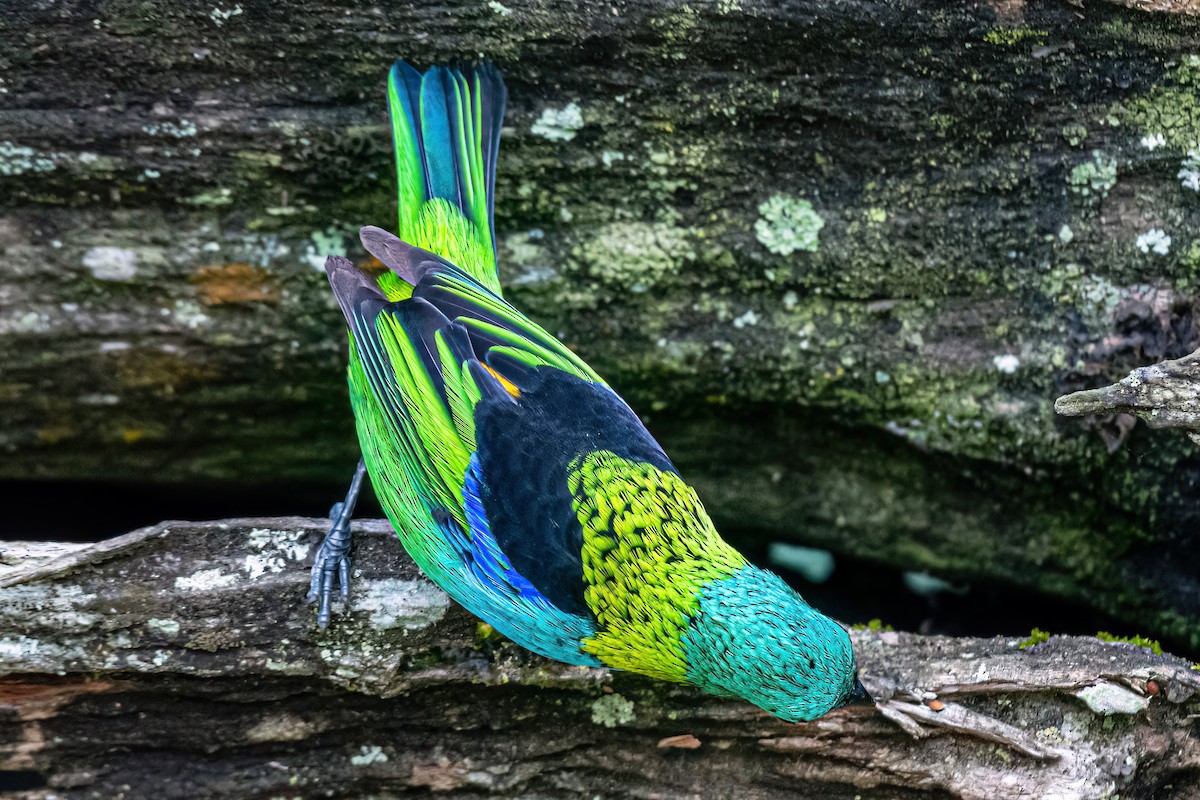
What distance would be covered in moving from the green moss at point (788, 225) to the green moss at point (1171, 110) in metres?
1.17

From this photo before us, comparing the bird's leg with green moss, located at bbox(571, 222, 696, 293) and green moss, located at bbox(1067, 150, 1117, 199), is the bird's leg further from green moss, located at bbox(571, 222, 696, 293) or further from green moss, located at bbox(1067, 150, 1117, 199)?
green moss, located at bbox(1067, 150, 1117, 199)

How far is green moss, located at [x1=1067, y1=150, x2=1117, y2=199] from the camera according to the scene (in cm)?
369

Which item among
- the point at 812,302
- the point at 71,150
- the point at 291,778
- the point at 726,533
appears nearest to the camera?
the point at 291,778

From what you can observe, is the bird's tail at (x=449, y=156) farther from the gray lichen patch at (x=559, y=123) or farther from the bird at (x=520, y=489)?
the gray lichen patch at (x=559, y=123)

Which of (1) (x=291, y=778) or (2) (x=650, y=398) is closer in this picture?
(1) (x=291, y=778)

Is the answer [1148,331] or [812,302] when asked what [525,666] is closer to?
[812,302]

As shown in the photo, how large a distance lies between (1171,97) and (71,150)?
159 inches

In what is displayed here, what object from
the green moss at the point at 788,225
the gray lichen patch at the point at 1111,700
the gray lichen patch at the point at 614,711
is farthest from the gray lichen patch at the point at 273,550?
the gray lichen patch at the point at 1111,700

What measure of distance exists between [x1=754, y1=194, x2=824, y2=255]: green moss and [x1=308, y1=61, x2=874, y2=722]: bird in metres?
1.02

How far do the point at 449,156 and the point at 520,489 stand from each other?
1291 mm

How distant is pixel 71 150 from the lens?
11.7ft

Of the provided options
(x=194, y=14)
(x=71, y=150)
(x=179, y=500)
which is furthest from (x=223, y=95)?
(x=179, y=500)

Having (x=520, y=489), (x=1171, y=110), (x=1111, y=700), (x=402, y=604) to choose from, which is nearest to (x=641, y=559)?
(x=520, y=489)

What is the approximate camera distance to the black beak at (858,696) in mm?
2717
